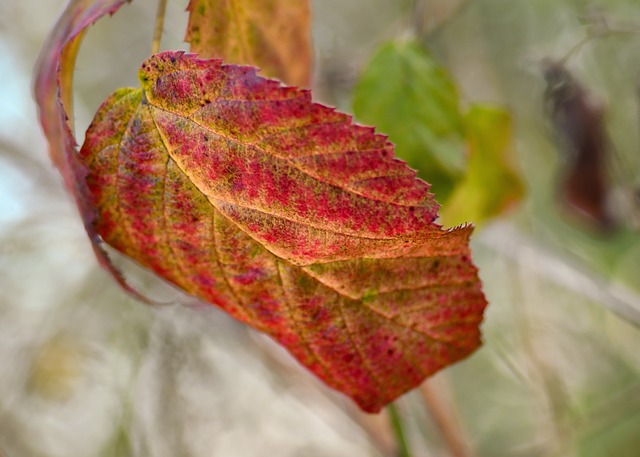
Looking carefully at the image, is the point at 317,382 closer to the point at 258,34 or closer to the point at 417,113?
the point at 417,113

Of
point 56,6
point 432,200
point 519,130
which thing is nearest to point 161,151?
point 432,200

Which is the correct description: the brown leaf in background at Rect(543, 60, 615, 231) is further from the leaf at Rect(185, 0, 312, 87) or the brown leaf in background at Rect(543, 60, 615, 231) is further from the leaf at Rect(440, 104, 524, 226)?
the leaf at Rect(185, 0, 312, 87)

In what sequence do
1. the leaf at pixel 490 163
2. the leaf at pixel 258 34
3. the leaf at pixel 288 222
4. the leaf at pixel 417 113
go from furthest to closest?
the leaf at pixel 490 163, the leaf at pixel 417 113, the leaf at pixel 258 34, the leaf at pixel 288 222

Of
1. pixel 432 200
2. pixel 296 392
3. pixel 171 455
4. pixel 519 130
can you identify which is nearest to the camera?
pixel 432 200

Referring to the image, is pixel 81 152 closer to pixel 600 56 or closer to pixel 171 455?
pixel 171 455

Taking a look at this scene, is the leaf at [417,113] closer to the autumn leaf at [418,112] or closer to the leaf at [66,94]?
the autumn leaf at [418,112]

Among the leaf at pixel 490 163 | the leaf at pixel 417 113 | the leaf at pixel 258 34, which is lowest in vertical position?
the leaf at pixel 490 163

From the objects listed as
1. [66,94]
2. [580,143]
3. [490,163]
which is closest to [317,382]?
[490,163]

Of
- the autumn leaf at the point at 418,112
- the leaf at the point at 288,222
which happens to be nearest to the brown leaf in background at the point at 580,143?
the autumn leaf at the point at 418,112
